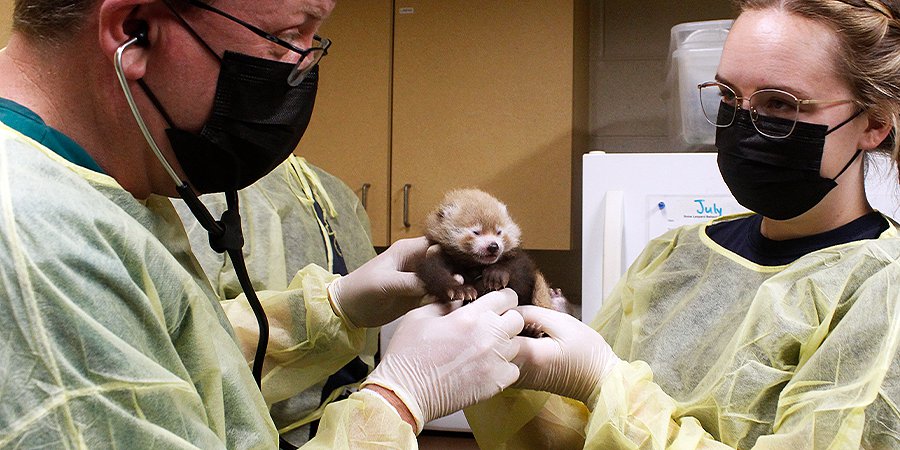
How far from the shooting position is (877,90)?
126 centimetres

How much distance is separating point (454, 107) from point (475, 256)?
169 cm

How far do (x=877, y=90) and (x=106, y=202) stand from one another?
47.4 inches


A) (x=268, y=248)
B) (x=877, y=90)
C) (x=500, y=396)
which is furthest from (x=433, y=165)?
(x=877, y=90)

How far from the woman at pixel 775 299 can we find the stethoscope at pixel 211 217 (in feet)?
1.49

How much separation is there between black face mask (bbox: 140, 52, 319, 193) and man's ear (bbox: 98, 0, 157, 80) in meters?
0.03

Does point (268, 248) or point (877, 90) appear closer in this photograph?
point (877, 90)

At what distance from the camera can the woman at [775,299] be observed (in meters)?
1.07

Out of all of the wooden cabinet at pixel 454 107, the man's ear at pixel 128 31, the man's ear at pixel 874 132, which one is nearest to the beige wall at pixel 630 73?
the wooden cabinet at pixel 454 107

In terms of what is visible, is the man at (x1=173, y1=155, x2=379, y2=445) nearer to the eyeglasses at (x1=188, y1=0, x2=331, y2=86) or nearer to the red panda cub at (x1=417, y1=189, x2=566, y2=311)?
the red panda cub at (x1=417, y1=189, x2=566, y2=311)

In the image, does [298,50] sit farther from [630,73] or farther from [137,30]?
[630,73]

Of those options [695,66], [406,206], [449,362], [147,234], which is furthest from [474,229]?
[406,206]

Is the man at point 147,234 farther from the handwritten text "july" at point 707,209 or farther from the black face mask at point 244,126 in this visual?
the handwritten text "july" at point 707,209

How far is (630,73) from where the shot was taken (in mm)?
3314

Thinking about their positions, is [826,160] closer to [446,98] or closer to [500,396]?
[500,396]
